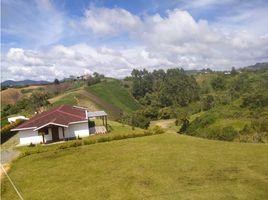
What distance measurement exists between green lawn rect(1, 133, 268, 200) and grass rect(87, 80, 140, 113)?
68.8 meters

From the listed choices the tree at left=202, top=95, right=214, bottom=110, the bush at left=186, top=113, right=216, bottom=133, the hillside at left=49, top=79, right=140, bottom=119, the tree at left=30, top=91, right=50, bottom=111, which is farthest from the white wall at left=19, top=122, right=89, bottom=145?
the tree at left=202, top=95, right=214, bottom=110

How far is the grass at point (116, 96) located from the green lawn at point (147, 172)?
68792 millimetres

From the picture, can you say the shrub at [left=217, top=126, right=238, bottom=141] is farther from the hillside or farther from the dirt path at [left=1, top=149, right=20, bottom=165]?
the hillside

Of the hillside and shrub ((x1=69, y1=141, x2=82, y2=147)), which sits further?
the hillside

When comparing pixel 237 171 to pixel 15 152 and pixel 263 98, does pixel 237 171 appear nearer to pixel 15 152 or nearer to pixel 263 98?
pixel 15 152

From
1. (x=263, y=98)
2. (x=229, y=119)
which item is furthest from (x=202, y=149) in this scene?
(x=263, y=98)

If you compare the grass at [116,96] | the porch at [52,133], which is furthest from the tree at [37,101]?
the grass at [116,96]

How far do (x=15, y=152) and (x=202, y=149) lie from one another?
19.6m

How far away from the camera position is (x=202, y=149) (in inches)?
990

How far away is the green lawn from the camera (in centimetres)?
1598

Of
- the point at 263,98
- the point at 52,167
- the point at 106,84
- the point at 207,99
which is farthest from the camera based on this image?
the point at 106,84

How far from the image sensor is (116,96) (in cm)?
10431

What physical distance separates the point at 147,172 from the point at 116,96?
280ft

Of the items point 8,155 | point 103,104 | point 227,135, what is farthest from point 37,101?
point 227,135
